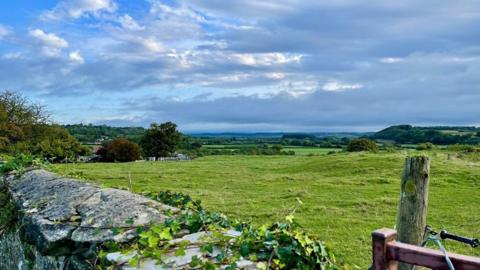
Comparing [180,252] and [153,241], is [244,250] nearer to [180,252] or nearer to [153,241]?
[180,252]

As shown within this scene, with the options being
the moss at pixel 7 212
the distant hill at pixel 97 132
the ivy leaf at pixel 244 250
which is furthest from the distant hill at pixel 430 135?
the ivy leaf at pixel 244 250

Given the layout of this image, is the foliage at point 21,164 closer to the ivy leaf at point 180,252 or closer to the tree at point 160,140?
the ivy leaf at point 180,252

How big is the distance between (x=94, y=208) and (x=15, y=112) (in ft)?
130

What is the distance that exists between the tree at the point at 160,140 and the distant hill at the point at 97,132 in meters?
2.76

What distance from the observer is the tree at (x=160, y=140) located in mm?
52906

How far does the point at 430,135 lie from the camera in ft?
143

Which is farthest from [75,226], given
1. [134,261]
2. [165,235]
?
[134,261]

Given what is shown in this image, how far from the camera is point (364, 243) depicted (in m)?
10.2

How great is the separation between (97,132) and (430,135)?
1528 inches

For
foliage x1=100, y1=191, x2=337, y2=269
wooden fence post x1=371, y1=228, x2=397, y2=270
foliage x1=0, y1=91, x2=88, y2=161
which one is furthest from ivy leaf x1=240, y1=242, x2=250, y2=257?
foliage x1=0, y1=91, x2=88, y2=161

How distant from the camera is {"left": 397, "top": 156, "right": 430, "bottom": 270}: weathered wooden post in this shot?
4.71m

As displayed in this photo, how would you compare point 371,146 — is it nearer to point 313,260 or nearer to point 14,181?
point 14,181

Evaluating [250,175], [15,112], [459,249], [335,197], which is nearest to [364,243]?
[459,249]

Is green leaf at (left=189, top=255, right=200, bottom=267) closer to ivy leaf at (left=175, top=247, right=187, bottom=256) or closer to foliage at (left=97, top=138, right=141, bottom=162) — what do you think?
ivy leaf at (left=175, top=247, right=187, bottom=256)
